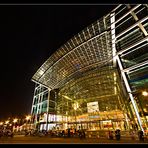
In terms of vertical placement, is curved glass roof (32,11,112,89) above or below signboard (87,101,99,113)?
above

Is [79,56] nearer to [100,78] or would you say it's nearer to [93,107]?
[100,78]

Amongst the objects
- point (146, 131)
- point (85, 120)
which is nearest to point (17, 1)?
point (146, 131)

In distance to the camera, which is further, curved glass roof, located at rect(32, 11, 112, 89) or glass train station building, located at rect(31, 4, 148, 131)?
curved glass roof, located at rect(32, 11, 112, 89)

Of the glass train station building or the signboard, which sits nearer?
the glass train station building

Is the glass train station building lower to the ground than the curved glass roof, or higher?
lower

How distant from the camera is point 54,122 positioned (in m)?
40.3

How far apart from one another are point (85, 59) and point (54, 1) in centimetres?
3066

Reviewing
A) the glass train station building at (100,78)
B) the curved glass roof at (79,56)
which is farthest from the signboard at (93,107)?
the curved glass roof at (79,56)

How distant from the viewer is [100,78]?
35.0 meters

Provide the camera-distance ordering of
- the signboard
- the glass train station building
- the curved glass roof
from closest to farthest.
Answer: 1. the glass train station building
2. the curved glass roof
3. the signboard

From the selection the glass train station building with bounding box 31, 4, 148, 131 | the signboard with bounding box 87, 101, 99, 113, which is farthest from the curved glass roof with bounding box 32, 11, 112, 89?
the signboard with bounding box 87, 101, 99, 113

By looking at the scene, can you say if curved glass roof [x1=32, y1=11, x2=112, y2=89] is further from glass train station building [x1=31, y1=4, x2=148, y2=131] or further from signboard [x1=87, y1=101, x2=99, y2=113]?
signboard [x1=87, y1=101, x2=99, y2=113]

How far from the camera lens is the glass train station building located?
19750 mm

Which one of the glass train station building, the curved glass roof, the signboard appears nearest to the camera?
the glass train station building
